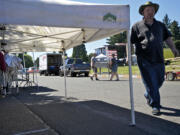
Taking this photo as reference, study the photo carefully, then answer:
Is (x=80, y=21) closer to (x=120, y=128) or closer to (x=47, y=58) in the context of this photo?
(x=120, y=128)

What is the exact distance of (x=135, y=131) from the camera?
3.05 meters

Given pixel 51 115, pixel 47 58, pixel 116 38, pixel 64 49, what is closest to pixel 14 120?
pixel 51 115

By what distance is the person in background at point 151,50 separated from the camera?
13.1ft

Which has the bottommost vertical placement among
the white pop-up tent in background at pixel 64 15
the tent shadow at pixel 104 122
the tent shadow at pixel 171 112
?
the tent shadow at pixel 104 122

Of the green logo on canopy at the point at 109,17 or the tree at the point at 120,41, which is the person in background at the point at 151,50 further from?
A: the tree at the point at 120,41

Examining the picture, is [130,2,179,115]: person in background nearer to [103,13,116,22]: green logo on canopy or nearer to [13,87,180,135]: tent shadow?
[13,87,180,135]: tent shadow

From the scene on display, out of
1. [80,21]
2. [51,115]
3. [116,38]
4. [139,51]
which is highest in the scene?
[116,38]

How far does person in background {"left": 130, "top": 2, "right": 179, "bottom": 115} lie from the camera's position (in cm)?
399

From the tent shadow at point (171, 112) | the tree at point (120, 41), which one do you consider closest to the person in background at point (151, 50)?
the tent shadow at point (171, 112)

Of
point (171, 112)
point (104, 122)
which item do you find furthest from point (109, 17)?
point (171, 112)

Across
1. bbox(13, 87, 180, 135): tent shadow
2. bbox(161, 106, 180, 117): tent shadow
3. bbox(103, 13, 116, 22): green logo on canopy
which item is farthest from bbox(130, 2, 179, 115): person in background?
bbox(103, 13, 116, 22): green logo on canopy

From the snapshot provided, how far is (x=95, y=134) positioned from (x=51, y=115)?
161 centimetres

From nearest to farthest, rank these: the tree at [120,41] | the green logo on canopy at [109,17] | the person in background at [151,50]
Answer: the green logo on canopy at [109,17] → the person in background at [151,50] → the tree at [120,41]

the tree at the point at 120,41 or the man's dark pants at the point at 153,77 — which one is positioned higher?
the tree at the point at 120,41
